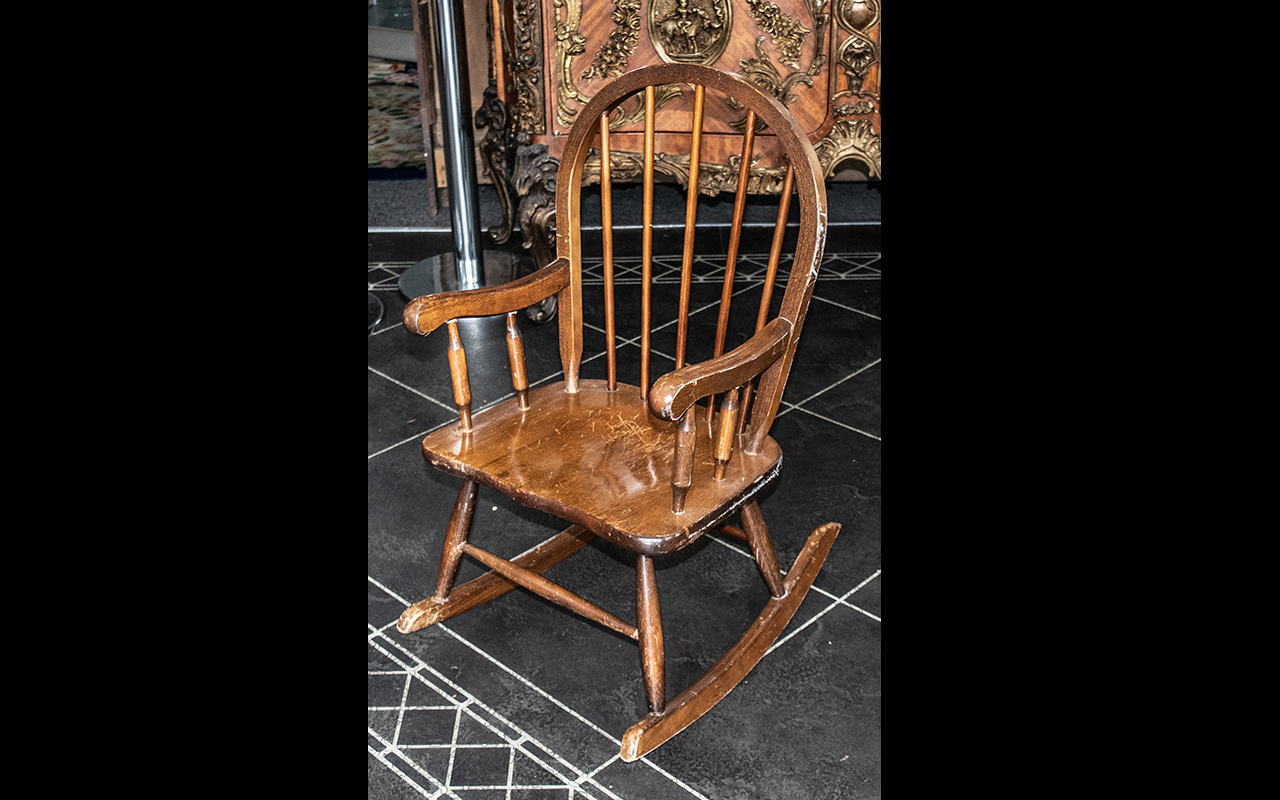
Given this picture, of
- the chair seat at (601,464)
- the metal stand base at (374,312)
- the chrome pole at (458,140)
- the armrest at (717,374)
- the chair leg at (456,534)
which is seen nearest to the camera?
the armrest at (717,374)

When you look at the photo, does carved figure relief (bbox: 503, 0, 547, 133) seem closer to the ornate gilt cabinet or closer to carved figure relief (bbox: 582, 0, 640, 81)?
the ornate gilt cabinet

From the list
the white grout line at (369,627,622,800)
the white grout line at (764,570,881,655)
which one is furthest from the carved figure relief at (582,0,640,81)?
the white grout line at (369,627,622,800)

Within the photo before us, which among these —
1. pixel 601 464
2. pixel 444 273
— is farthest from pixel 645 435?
pixel 444 273

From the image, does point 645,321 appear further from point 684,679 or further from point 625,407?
point 684,679

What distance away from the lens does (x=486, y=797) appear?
73.9 inches

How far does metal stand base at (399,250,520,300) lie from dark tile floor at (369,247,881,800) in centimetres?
70

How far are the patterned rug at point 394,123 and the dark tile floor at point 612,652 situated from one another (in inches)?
77.3

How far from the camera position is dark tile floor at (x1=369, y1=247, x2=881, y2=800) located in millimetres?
1921

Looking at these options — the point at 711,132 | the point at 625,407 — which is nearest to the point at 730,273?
the point at 625,407

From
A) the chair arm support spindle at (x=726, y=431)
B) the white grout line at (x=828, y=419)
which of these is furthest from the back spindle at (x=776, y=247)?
the white grout line at (x=828, y=419)

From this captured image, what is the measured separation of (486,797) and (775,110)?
1.23 m

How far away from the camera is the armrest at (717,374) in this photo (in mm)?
1682

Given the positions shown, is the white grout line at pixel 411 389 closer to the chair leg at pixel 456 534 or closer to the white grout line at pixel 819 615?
the chair leg at pixel 456 534

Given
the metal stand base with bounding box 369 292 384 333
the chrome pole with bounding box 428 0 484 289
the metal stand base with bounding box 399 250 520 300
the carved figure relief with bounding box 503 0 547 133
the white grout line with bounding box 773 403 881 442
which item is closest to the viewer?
the white grout line with bounding box 773 403 881 442
